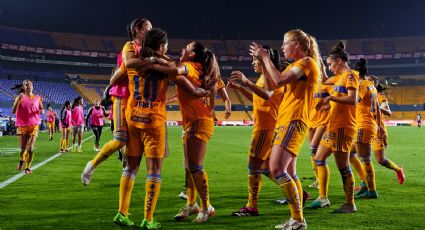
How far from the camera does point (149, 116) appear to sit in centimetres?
502

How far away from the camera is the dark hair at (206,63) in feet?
18.4

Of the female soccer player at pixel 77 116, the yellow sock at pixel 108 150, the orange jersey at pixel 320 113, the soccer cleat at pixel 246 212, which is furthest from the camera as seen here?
the female soccer player at pixel 77 116

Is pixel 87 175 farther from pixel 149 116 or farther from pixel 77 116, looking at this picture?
pixel 77 116

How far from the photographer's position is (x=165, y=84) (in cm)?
516

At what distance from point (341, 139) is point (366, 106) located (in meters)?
1.57

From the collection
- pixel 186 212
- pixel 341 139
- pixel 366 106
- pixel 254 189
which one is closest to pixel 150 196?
pixel 186 212

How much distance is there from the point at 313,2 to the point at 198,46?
71.5 metres

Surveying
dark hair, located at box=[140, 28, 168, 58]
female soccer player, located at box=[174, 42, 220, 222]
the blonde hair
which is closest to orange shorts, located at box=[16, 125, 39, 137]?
female soccer player, located at box=[174, 42, 220, 222]

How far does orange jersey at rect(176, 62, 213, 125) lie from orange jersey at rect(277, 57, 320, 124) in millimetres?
1076

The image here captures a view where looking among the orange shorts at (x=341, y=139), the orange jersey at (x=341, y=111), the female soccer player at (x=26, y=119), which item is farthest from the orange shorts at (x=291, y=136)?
the female soccer player at (x=26, y=119)

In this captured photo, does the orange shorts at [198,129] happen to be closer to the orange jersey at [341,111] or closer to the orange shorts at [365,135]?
the orange jersey at [341,111]

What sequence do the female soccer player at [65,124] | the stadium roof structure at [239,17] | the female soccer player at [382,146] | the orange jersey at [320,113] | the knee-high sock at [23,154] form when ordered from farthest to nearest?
the stadium roof structure at [239,17] → the female soccer player at [65,124] → the knee-high sock at [23,154] → the female soccer player at [382,146] → the orange jersey at [320,113]

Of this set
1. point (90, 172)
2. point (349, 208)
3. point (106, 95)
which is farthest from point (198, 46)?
point (349, 208)

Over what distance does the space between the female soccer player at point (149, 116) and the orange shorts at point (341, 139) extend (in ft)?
7.99
